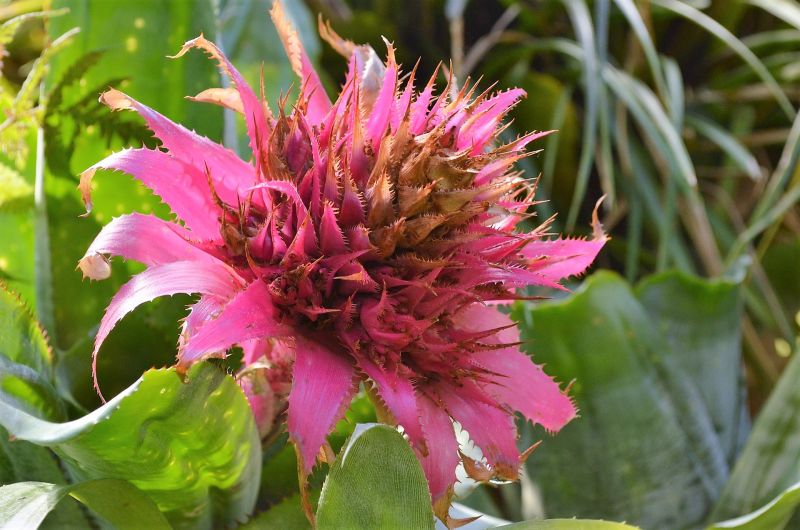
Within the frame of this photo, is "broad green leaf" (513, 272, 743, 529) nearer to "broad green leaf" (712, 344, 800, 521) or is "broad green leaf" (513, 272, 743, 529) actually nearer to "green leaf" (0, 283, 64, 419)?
"broad green leaf" (712, 344, 800, 521)

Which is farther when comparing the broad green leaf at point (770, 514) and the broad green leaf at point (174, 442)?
the broad green leaf at point (770, 514)

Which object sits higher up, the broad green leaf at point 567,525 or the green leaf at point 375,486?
the green leaf at point 375,486

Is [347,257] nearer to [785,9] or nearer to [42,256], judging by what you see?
[42,256]

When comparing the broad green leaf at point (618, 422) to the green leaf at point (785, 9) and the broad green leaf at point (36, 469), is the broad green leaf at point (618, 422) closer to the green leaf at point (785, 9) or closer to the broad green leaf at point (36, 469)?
the broad green leaf at point (36, 469)

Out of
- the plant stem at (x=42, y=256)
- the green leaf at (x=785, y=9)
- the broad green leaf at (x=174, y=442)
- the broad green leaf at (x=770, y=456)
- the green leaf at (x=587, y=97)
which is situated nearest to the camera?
the broad green leaf at (x=174, y=442)

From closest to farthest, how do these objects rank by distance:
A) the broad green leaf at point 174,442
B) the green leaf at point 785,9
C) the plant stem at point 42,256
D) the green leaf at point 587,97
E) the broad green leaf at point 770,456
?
the broad green leaf at point 174,442
the plant stem at point 42,256
the broad green leaf at point 770,456
the green leaf at point 587,97
the green leaf at point 785,9

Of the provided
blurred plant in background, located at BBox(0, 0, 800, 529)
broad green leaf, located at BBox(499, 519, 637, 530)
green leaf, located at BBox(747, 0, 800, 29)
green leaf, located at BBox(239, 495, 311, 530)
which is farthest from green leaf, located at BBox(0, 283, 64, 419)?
green leaf, located at BBox(747, 0, 800, 29)

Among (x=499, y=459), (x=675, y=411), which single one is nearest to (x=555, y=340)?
(x=675, y=411)

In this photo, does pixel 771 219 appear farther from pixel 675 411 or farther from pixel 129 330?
pixel 129 330

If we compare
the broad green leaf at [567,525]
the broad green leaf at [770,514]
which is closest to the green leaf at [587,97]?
the broad green leaf at [770,514]
